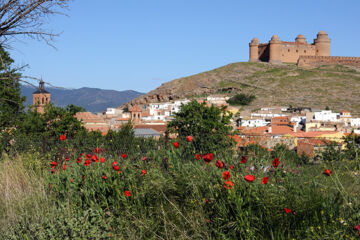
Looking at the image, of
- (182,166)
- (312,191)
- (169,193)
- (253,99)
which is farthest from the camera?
(253,99)

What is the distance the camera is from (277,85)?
3442 inches

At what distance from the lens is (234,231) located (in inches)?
135

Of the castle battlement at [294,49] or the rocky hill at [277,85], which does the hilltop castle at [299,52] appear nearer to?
the castle battlement at [294,49]

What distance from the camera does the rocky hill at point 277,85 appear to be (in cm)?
7769

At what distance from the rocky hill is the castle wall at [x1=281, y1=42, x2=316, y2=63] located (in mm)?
3128

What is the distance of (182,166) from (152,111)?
6828cm

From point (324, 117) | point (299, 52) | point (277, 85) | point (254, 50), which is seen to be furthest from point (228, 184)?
point (254, 50)

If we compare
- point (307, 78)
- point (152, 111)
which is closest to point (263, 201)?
point (152, 111)

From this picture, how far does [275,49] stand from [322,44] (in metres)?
12.9

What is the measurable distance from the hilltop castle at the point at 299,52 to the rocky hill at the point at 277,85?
236 cm

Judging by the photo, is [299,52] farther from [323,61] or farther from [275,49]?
[275,49]

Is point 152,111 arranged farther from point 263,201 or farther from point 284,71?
point 263,201

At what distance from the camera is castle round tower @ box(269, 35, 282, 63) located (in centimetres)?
9751

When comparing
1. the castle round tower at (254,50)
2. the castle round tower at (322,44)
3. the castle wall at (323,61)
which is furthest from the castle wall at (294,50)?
the castle round tower at (254,50)
